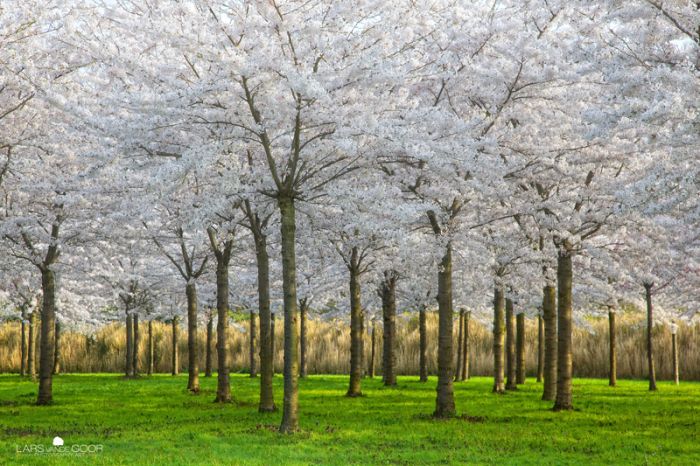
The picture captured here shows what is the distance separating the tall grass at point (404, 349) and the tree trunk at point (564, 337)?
14.6 m

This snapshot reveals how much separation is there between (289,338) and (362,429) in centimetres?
266

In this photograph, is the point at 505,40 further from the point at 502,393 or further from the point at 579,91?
the point at 502,393

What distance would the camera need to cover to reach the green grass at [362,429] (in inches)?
522

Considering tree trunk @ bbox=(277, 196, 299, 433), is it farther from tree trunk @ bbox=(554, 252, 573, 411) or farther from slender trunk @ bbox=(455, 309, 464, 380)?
slender trunk @ bbox=(455, 309, 464, 380)

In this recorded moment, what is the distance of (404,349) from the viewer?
42.4 meters

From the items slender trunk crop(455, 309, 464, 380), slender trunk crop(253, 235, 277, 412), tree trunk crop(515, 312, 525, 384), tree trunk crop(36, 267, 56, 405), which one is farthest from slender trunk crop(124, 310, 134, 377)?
slender trunk crop(253, 235, 277, 412)

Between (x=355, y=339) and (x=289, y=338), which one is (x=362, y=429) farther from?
(x=355, y=339)

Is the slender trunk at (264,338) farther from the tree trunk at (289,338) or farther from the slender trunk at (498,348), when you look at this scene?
the slender trunk at (498,348)

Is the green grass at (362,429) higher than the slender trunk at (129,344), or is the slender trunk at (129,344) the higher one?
the slender trunk at (129,344)

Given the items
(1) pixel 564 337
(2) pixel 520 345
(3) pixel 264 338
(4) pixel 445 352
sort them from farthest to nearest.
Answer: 1. (2) pixel 520 345
2. (1) pixel 564 337
3. (3) pixel 264 338
4. (4) pixel 445 352

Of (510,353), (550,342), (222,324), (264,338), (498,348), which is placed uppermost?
(222,324)

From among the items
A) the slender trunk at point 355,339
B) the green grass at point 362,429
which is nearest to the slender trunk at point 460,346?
Answer: the green grass at point 362,429

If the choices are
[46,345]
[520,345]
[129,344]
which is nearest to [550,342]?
→ [520,345]

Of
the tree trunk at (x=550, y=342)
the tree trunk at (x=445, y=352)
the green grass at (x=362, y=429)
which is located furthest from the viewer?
the tree trunk at (x=550, y=342)
